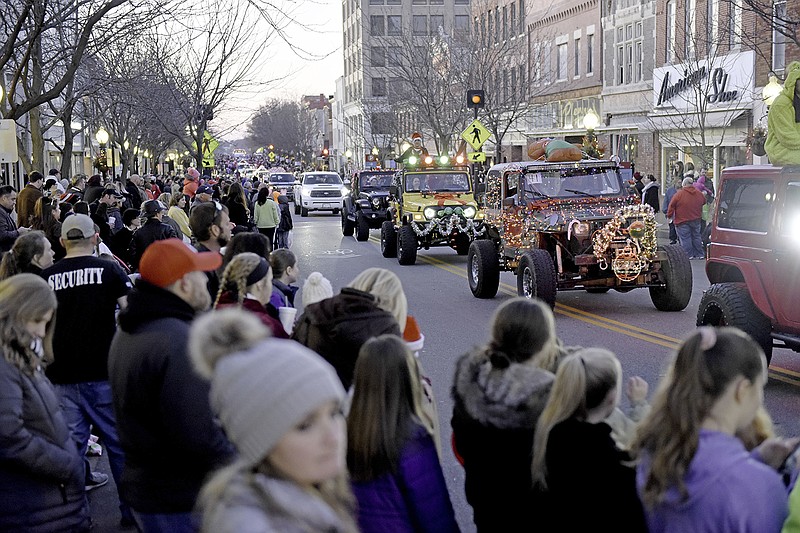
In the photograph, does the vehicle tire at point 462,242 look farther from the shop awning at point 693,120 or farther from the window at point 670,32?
the window at point 670,32

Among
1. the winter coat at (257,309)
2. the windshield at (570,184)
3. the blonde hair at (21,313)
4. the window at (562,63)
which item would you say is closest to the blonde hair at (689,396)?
the winter coat at (257,309)

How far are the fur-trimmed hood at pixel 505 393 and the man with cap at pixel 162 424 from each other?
0.96 metres

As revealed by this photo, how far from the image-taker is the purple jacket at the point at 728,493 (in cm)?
315

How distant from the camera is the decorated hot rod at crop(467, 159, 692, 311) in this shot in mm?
14086

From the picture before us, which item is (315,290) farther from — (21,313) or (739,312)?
(739,312)

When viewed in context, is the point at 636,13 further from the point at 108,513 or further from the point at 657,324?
the point at 108,513

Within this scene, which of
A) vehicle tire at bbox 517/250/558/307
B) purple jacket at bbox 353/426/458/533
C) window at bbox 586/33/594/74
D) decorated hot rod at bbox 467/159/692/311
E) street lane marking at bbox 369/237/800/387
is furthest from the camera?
window at bbox 586/33/594/74

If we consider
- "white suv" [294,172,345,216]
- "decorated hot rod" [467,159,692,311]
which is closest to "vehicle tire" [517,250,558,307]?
"decorated hot rod" [467,159,692,311]

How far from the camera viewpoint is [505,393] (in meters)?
3.79

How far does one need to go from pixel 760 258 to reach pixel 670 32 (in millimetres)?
27609

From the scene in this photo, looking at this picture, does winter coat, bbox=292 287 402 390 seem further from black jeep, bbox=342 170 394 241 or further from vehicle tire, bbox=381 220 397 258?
black jeep, bbox=342 170 394 241

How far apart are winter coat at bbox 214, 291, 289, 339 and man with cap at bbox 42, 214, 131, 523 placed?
696mm

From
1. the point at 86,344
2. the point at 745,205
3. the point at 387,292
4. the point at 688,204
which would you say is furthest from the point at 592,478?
the point at 688,204

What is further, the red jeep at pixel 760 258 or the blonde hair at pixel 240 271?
the red jeep at pixel 760 258
